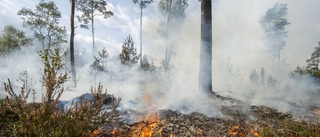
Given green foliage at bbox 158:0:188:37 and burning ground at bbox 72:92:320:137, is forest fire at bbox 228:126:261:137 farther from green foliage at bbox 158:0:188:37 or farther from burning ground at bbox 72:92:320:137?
green foliage at bbox 158:0:188:37

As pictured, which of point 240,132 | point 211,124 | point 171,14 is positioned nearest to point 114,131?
point 211,124

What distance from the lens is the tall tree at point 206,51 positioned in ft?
23.4

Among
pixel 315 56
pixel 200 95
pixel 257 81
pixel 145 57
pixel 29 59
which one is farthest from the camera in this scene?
pixel 145 57

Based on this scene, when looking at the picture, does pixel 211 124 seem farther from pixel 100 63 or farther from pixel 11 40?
pixel 11 40

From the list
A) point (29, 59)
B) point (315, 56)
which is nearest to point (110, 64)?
point (29, 59)

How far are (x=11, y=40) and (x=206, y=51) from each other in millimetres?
27383

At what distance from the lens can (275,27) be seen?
29.8 m

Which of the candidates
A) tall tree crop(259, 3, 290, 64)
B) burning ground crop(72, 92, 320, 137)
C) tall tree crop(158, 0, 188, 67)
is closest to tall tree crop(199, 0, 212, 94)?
burning ground crop(72, 92, 320, 137)

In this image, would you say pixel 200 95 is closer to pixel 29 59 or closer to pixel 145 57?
pixel 29 59

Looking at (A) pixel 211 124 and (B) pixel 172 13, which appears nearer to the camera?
(A) pixel 211 124

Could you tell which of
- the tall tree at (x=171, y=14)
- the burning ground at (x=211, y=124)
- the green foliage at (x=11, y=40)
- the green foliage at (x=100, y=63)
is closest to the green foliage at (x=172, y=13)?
the tall tree at (x=171, y=14)

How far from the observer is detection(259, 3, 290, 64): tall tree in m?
29.6

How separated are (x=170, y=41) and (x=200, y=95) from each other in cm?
1987

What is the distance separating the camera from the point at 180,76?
16266mm
